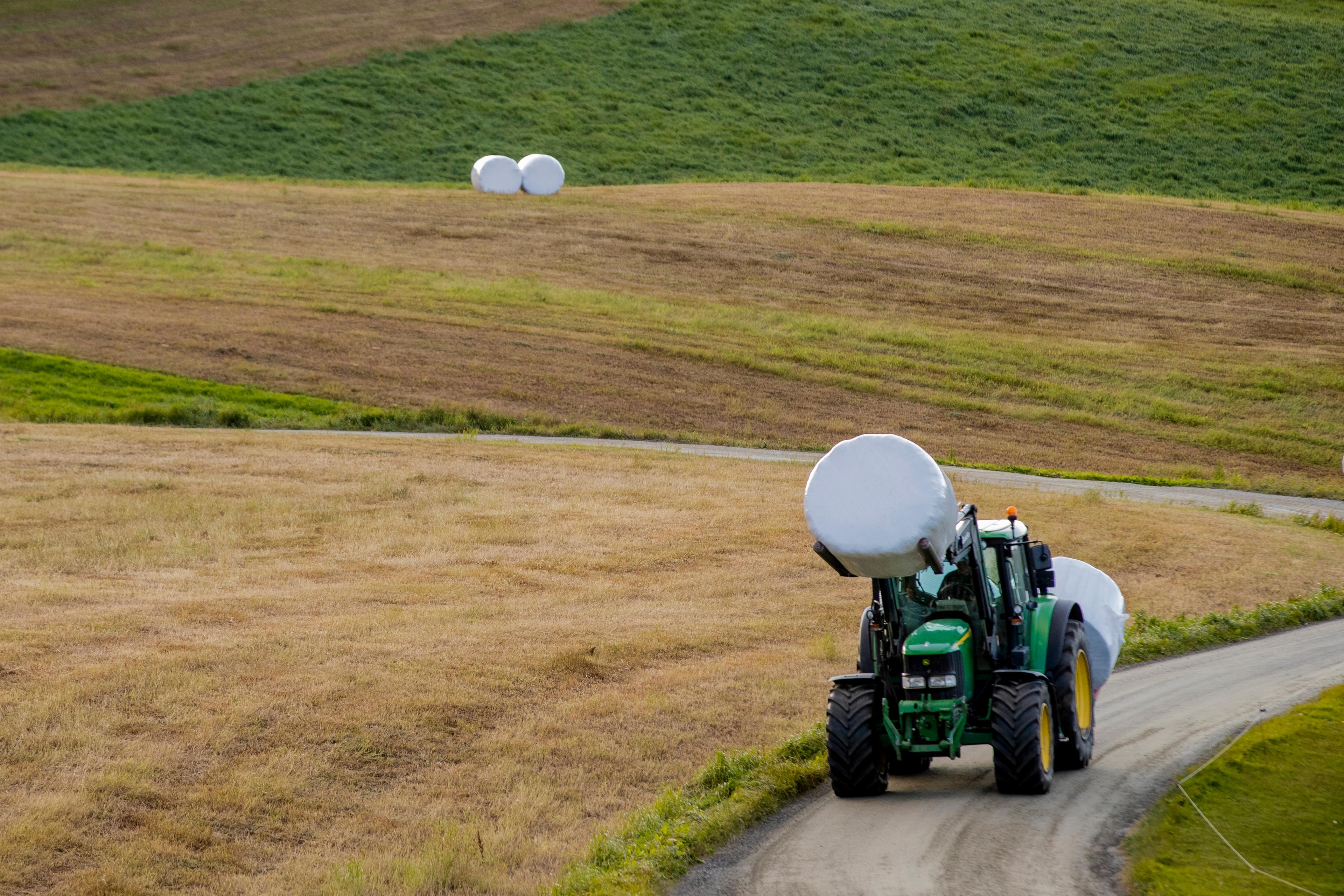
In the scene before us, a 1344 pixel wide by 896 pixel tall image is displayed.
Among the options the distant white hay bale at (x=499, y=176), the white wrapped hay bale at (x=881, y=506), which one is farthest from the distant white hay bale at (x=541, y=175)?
the white wrapped hay bale at (x=881, y=506)

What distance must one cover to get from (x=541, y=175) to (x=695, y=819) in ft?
160

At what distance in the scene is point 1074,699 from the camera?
39.3ft

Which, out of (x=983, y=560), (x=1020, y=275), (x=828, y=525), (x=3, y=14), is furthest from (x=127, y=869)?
(x=3, y=14)

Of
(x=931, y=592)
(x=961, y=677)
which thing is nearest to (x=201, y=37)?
(x=931, y=592)

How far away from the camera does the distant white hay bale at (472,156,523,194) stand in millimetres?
57250

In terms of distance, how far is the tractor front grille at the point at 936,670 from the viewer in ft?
35.3

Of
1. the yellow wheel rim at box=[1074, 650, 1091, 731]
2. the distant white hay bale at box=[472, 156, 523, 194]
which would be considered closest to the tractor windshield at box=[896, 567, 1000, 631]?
the yellow wheel rim at box=[1074, 650, 1091, 731]

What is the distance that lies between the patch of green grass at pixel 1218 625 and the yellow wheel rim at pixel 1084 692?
4.44m

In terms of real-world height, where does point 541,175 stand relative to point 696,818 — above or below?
above

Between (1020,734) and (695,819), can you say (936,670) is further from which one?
(695,819)

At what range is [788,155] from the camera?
66188 millimetres

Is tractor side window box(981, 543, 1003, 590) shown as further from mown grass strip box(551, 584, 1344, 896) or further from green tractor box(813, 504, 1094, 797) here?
mown grass strip box(551, 584, 1344, 896)

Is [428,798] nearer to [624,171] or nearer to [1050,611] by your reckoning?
[1050,611]

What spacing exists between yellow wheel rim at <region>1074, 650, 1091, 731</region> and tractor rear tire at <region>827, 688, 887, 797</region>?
7.29 ft
